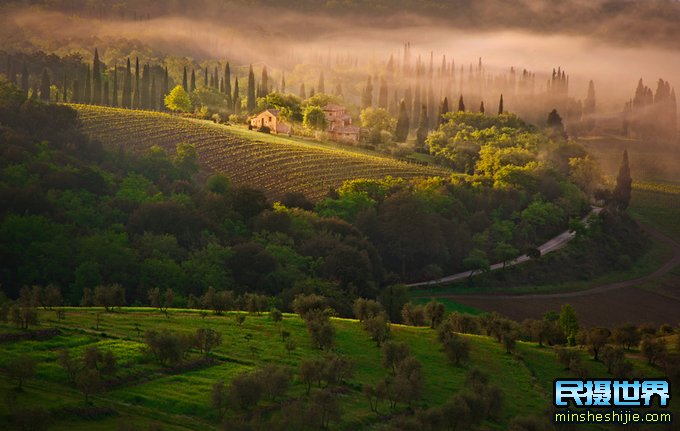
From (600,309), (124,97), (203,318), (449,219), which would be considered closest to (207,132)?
(124,97)

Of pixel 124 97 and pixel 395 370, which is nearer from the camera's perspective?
pixel 395 370

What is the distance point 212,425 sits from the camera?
164ft

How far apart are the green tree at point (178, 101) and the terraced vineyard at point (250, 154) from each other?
14.1 m

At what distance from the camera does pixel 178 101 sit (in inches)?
7436

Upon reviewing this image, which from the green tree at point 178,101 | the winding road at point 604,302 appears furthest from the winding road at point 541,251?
the green tree at point 178,101

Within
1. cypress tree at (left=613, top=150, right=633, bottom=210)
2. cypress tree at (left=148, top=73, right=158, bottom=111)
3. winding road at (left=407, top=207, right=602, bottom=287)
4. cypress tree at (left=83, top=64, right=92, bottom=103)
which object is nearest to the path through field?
winding road at (left=407, top=207, right=602, bottom=287)

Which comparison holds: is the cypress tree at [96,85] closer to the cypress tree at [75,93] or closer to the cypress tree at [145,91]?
the cypress tree at [75,93]

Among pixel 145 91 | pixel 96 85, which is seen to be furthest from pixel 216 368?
pixel 145 91

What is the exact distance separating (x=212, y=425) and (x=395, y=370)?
17.7 m

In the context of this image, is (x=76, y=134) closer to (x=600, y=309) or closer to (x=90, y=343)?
(x=600, y=309)

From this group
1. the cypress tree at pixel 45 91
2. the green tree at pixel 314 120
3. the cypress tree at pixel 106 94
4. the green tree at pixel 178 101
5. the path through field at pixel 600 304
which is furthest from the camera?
the green tree at pixel 314 120

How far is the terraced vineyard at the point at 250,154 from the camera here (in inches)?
5915

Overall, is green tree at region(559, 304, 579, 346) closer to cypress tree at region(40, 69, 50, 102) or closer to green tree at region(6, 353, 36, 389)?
green tree at region(6, 353, 36, 389)

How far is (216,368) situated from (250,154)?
102008 mm
